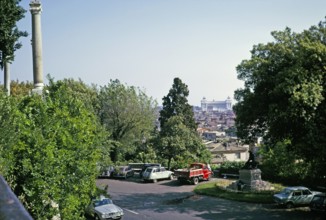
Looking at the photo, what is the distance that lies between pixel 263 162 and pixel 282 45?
18.2 m

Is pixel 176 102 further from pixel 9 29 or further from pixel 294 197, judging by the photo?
pixel 9 29

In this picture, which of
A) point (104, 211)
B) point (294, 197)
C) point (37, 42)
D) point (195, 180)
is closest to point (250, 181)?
point (294, 197)

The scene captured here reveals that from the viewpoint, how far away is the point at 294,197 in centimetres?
2567

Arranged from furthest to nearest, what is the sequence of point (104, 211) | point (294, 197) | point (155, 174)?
point (155, 174) < point (294, 197) < point (104, 211)

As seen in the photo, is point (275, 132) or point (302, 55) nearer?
point (302, 55)

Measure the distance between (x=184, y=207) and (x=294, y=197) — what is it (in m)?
7.59

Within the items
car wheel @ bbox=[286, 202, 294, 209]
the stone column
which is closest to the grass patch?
car wheel @ bbox=[286, 202, 294, 209]

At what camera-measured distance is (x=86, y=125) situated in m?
14.1

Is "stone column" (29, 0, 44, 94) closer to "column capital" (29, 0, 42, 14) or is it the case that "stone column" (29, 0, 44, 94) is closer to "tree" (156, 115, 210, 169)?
"column capital" (29, 0, 42, 14)

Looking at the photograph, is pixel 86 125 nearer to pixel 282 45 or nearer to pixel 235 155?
pixel 282 45

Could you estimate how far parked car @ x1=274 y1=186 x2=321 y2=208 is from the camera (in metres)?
25.3

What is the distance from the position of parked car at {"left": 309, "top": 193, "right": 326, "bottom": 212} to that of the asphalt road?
413 millimetres

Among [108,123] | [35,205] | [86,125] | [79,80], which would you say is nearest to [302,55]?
[86,125]

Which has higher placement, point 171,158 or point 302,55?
point 302,55
